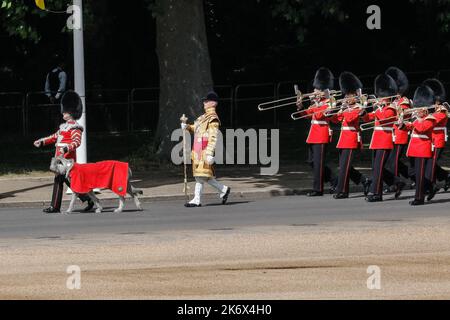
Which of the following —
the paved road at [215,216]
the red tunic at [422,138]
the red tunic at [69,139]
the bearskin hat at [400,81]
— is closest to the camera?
the paved road at [215,216]

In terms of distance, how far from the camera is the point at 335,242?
18.0 m

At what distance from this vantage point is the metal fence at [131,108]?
1460 inches

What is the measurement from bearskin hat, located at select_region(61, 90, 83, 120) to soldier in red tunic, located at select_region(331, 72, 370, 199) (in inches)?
156

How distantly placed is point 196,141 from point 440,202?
148 inches

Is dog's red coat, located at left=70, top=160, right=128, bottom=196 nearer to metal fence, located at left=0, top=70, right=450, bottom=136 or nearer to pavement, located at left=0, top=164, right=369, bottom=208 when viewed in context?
pavement, located at left=0, top=164, right=369, bottom=208

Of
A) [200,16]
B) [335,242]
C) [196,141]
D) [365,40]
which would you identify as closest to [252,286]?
[335,242]

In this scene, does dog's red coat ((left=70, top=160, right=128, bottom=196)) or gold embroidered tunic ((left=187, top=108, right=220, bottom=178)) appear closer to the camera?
dog's red coat ((left=70, top=160, right=128, bottom=196))

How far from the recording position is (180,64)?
30.0m

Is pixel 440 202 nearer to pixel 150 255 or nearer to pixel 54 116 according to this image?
pixel 150 255

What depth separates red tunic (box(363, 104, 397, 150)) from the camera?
75.5 ft

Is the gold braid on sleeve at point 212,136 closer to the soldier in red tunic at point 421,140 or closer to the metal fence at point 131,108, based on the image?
the soldier in red tunic at point 421,140

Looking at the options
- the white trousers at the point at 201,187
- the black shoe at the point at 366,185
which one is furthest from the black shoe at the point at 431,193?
the white trousers at the point at 201,187

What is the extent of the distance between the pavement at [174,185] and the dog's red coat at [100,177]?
2.42 m

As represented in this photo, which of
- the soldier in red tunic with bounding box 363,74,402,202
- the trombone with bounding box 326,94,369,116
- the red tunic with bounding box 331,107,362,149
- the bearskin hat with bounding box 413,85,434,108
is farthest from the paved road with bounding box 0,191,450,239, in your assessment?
the bearskin hat with bounding box 413,85,434,108
